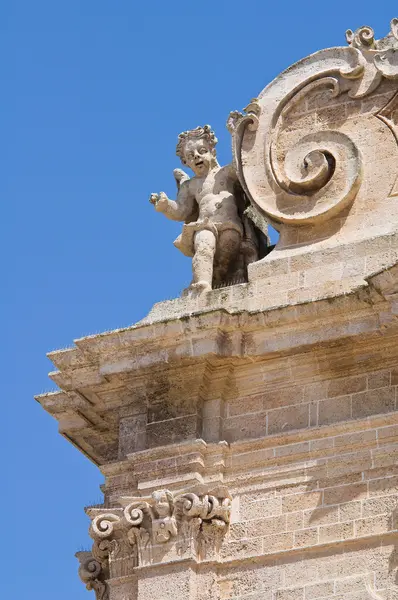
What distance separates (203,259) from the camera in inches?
725

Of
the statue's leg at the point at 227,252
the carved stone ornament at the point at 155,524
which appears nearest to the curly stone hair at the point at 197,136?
the statue's leg at the point at 227,252

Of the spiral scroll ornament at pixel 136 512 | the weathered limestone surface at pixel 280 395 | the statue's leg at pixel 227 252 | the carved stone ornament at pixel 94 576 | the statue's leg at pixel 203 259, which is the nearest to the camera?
the weathered limestone surface at pixel 280 395

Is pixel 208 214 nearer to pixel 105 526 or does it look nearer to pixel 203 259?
pixel 203 259

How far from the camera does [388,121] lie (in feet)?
60.4

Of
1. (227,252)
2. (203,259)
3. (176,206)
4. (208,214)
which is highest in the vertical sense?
(176,206)

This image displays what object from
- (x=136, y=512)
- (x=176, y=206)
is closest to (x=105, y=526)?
(x=136, y=512)

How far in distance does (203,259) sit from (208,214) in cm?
57

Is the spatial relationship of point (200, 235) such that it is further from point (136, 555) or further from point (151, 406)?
point (136, 555)

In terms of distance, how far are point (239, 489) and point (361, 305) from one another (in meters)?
1.82

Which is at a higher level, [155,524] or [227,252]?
[227,252]

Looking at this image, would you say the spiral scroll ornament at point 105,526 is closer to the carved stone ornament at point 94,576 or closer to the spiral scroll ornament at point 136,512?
the spiral scroll ornament at point 136,512

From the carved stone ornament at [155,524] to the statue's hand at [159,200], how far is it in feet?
10.3

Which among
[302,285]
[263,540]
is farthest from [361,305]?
[263,540]

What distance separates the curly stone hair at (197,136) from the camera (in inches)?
759
